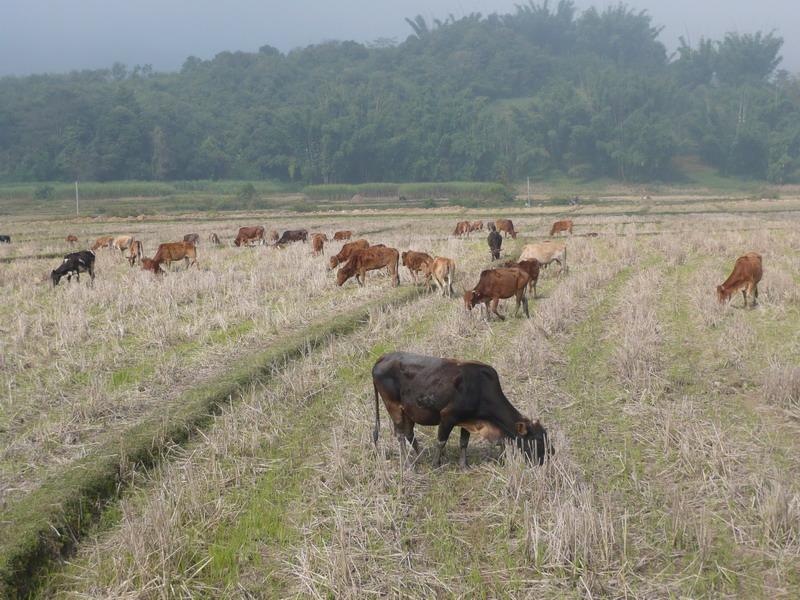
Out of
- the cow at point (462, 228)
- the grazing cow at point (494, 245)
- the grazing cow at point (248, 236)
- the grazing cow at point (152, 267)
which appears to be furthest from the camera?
the cow at point (462, 228)

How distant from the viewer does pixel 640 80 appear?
121 m

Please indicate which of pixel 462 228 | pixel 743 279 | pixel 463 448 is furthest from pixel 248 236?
pixel 463 448

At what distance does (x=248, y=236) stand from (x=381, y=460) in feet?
79.0

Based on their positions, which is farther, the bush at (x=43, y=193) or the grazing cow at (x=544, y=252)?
the bush at (x=43, y=193)

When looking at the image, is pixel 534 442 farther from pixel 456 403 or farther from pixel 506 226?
pixel 506 226

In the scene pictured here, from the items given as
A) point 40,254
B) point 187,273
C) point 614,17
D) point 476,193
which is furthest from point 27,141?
point 614,17

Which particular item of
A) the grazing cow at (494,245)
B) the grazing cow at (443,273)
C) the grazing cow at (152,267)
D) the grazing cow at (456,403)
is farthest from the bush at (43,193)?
the grazing cow at (456,403)

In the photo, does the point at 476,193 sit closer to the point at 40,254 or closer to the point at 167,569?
the point at 40,254

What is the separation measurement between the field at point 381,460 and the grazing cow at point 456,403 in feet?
0.75

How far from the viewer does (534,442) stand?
618cm

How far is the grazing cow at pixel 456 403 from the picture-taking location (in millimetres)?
6211

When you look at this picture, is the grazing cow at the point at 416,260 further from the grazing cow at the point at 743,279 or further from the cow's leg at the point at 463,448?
the cow's leg at the point at 463,448

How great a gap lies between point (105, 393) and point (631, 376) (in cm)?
656

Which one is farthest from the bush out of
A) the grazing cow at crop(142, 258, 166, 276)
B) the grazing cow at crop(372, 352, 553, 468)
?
the grazing cow at crop(372, 352, 553, 468)
